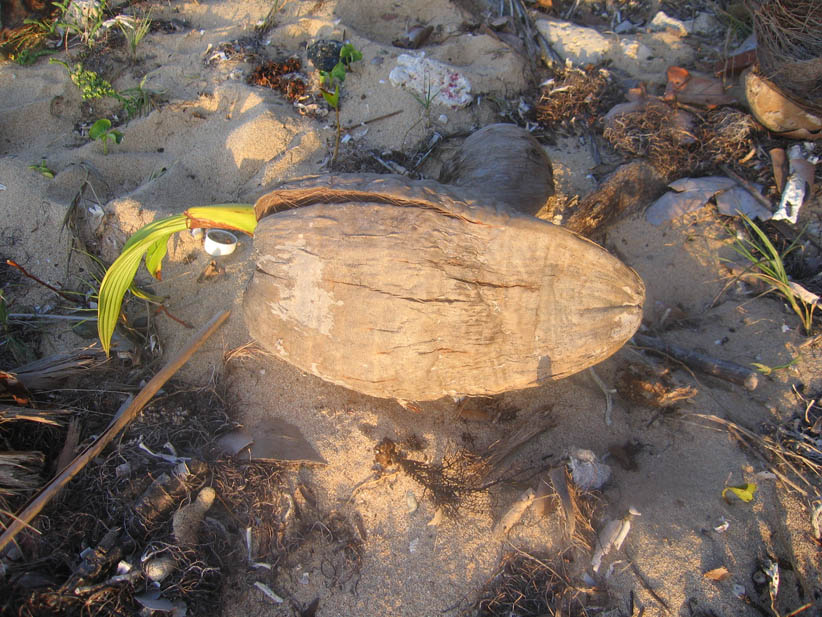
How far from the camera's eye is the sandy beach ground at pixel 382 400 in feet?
6.91

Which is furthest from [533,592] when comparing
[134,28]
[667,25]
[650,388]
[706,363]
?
[134,28]

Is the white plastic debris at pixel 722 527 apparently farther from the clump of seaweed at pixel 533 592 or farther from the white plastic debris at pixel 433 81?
the white plastic debris at pixel 433 81

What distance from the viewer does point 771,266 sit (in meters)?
2.99

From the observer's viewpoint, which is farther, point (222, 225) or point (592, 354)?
point (222, 225)

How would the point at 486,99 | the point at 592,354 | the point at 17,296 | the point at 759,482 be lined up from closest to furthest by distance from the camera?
1. the point at 592,354
2. the point at 759,482
3. the point at 17,296
4. the point at 486,99

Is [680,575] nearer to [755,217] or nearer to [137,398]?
[755,217]

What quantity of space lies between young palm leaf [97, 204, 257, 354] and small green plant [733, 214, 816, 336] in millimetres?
2803

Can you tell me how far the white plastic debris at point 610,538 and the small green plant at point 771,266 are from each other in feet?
5.33

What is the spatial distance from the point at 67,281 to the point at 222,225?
1.19 m

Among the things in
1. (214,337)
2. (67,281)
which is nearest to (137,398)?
(214,337)

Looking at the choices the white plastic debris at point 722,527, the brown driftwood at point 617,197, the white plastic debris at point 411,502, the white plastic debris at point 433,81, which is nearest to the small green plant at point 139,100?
the white plastic debris at point 433,81

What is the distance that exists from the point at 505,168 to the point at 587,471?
68.1 inches

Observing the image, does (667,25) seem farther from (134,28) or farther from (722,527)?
(134,28)

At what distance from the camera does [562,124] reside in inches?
149
